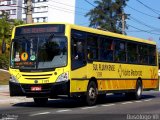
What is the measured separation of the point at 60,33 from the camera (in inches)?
752

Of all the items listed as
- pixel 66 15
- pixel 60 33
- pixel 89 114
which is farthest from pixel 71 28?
pixel 66 15

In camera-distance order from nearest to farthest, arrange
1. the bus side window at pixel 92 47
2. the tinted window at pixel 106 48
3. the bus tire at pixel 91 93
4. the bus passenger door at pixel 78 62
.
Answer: the bus passenger door at pixel 78 62 < the bus tire at pixel 91 93 < the bus side window at pixel 92 47 < the tinted window at pixel 106 48

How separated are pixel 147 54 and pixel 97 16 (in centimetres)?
7442

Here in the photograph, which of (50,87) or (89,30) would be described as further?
(89,30)

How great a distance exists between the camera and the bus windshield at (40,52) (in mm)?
18812

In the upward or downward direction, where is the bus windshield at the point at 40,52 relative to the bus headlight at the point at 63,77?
upward

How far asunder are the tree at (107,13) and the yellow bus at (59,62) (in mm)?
75550

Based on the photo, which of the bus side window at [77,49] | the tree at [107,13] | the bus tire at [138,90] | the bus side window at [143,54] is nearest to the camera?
the bus side window at [77,49]

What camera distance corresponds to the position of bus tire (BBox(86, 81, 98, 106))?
20.0 metres

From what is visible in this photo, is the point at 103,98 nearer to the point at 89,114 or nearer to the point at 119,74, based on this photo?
the point at 119,74

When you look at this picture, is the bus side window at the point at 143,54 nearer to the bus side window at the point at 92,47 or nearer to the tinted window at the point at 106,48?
the tinted window at the point at 106,48

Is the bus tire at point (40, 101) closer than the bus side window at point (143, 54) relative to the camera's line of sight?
Yes

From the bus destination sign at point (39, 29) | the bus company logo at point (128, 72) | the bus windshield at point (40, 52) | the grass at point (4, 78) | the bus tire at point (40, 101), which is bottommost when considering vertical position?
the bus tire at point (40, 101)

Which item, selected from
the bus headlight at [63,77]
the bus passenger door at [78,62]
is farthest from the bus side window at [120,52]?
the bus headlight at [63,77]
